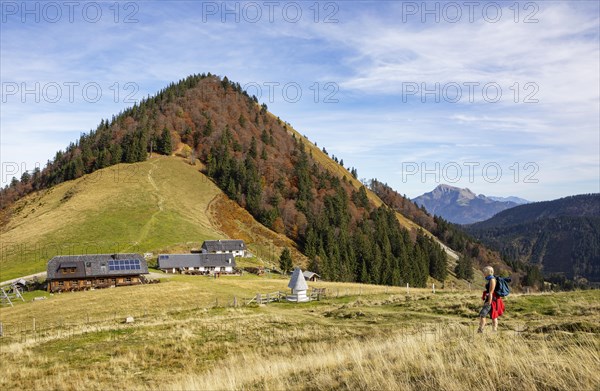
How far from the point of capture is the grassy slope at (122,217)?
88.4m

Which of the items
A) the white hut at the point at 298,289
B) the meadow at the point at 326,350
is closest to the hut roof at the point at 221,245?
the meadow at the point at 326,350

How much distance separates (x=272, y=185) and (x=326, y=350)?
14749 cm

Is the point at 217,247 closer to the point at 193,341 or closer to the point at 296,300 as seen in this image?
the point at 296,300

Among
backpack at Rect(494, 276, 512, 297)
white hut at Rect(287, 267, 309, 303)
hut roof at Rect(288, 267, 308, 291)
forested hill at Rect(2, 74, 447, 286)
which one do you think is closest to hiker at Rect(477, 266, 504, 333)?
backpack at Rect(494, 276, 512, 297)

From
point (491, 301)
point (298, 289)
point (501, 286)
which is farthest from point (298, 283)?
point (501, 286)

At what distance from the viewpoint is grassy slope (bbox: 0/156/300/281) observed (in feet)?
290

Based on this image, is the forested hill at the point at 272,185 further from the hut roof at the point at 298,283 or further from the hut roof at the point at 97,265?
the hut roof at the point at 298,283

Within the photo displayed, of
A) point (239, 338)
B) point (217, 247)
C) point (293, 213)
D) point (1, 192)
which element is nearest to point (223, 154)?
point (293, 213)

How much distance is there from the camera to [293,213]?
482 ft

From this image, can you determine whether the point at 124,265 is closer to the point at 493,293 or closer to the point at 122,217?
the point at 122,217

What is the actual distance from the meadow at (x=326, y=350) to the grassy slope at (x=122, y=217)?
1524 inches

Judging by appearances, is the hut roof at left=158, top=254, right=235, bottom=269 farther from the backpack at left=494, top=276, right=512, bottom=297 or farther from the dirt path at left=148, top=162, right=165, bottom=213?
the backpack at left=494, top=276, right=512, bottom=297

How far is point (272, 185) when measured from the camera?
6348 inches

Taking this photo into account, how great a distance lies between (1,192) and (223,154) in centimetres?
8268
